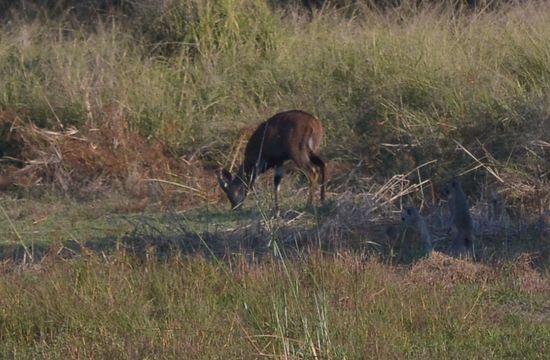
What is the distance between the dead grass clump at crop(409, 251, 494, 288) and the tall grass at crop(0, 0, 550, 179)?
9.34 ft

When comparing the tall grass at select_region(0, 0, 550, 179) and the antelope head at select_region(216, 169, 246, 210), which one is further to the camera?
the tall grass at select_region(0, 0, 550, 179)

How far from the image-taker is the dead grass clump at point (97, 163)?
12.3 meters

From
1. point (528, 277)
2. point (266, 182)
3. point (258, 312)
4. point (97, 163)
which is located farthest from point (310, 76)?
point (258, 312)

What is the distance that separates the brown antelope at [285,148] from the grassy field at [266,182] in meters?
0.31

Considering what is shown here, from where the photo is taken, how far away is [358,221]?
31.0 feet

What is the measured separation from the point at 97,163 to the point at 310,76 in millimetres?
2890

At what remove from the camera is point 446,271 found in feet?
26.2

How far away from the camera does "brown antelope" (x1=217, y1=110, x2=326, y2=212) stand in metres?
11.5

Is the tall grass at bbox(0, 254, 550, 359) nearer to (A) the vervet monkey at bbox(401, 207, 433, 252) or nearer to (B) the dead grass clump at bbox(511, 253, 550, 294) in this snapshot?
(B) the dead grass clump at bbox(511, 253, 550, 294)

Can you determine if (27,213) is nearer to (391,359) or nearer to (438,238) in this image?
(438,238)

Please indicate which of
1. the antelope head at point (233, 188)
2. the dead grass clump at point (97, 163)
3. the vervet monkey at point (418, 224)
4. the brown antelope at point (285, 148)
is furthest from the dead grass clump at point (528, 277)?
the dead grass clump at point (97, 163)

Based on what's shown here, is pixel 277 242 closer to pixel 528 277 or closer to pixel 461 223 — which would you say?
pixel 461 223

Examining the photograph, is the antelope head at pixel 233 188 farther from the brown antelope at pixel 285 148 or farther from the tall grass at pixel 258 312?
the tall grass at pixel 258 312

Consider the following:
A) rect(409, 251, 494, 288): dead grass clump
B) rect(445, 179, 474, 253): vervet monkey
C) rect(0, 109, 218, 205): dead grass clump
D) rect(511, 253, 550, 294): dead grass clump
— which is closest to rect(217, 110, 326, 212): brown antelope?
rect(0, 109, 218, 205): dead grass clump
